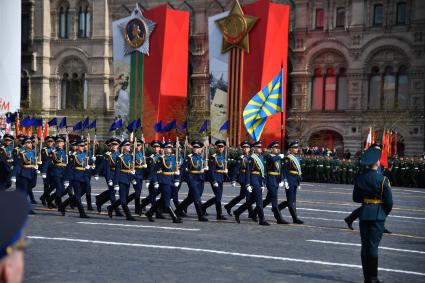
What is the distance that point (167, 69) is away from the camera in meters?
39.5

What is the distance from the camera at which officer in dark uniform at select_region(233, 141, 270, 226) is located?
580 inches

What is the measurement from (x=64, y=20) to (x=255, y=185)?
38.3 meters

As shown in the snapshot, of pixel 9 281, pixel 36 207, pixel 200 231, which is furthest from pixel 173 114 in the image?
pixel 9 281

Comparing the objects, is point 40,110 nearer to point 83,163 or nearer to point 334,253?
point 83,163

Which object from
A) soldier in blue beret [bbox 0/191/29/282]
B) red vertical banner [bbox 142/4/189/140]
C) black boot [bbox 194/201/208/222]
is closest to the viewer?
soldier in blue beret [bbox 0/191/29/282]

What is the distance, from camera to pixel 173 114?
3962 centimetres

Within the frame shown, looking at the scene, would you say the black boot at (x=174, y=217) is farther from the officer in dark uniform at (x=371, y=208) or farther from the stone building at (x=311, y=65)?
the stone building at (x=311, y=65)

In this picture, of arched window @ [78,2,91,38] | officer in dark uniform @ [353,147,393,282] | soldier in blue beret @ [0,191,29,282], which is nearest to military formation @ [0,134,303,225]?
officer in dark uniform @ [353,147,393,282]

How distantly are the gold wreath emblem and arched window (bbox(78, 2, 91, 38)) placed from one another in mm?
8665

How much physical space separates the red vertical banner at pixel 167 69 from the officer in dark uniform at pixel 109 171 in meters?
22.8

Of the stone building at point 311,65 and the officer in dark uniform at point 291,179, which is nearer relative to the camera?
the officer in dark uniform at point 291,179

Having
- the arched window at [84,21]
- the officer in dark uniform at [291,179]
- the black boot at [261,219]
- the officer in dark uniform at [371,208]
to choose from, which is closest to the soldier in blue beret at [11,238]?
the officer in dark uniform at [371,208]

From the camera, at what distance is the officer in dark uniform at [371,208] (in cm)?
834

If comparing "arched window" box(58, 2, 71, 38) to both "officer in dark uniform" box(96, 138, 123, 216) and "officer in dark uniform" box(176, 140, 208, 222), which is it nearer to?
"officer in dark uniform" box(96, 138, 123, 216)
